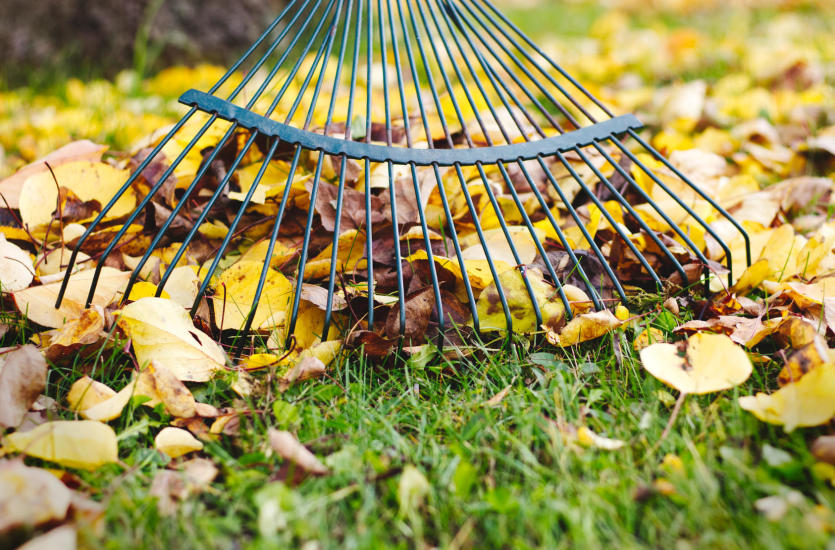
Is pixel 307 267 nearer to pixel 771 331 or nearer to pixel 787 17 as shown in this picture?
pixel 771 331

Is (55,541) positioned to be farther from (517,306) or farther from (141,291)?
(517,306)

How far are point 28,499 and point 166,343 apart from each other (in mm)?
378

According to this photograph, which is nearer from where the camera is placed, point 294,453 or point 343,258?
point 294,453

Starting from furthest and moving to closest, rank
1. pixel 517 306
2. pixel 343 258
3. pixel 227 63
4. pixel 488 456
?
pixel 227 63 < pixel 343 258 < pixel 517 306 < pixel 488 456

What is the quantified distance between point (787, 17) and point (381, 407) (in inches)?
179

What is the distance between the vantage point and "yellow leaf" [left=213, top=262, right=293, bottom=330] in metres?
1.27

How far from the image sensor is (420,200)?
1271mm

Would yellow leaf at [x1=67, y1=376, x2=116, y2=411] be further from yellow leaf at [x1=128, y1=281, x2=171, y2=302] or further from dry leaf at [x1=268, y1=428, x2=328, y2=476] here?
dry leaf at [x1=268, y1=428, x2=328, y2=476]

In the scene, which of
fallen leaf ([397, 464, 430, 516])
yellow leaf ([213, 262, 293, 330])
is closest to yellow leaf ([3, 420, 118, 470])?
yellow leaf ([213, 262, 293, 330])

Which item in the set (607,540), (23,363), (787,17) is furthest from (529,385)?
(787,17)

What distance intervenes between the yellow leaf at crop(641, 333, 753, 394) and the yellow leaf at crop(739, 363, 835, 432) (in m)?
0.05

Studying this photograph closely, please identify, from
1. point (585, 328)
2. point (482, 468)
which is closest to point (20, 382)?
point (482, 468)

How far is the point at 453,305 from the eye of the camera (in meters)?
1.31

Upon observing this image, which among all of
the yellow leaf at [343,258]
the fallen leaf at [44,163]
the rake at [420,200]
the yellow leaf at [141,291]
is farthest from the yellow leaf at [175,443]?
the fallen leaf at [44,163]
